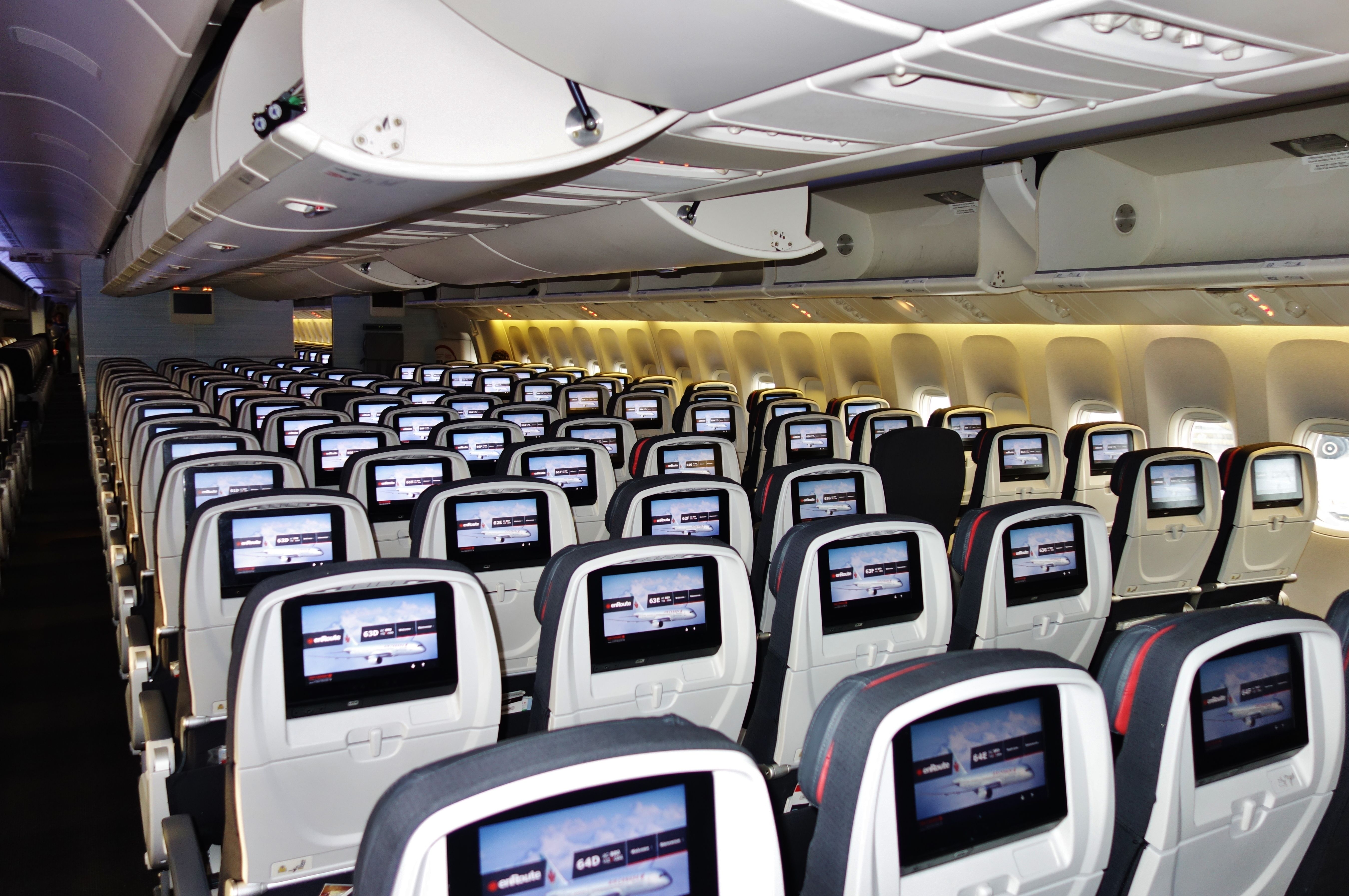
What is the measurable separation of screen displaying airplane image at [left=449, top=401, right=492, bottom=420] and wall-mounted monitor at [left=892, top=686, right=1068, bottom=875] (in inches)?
355

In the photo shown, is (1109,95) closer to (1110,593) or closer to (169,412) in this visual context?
(1110,593)

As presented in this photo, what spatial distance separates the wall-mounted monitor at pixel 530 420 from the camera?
9031 millimetres

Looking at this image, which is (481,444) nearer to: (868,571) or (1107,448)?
(868,571)

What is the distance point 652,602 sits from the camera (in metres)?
2.96

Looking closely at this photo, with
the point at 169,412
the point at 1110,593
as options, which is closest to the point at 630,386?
the point at 169,412

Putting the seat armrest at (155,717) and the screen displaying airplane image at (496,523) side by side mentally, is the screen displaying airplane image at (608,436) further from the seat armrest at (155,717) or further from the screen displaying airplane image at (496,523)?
the seat armrest at (155,717)

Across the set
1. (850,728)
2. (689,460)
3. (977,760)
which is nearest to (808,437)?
(689,460)

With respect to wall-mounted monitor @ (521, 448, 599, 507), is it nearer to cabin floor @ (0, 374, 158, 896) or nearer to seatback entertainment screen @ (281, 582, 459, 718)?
cabin floor @ (0, 374, 158, 896)

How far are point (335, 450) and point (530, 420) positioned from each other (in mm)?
2953

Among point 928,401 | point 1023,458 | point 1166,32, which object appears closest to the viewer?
point 1166,32

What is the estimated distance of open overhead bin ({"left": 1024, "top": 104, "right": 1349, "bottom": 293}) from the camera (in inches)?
228

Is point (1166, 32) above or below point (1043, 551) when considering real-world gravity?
above

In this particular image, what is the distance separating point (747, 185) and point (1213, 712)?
413 centimetres

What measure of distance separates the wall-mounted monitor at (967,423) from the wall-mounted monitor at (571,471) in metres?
4.58
